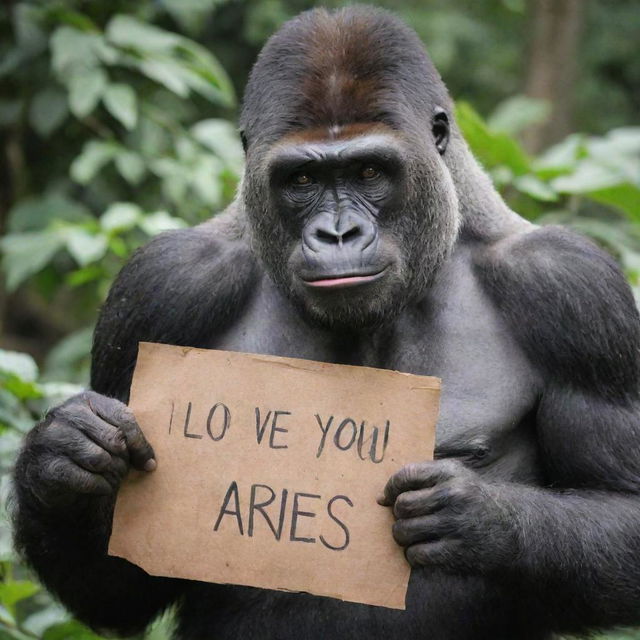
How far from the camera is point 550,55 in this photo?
9961 millimetres

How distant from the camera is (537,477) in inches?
151

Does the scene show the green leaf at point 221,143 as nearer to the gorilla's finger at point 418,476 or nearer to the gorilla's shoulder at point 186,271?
the gorilla's shoulder at point 186,271

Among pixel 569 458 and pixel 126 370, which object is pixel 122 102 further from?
pixel 569 458

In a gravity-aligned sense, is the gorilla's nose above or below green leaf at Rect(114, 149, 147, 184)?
above

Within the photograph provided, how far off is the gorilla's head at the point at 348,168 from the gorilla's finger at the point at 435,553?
654 mm

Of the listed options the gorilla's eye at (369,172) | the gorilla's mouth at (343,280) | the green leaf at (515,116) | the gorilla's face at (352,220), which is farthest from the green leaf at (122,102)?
the gorilla's mouth at (343,280)

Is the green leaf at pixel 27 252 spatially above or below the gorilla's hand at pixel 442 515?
below

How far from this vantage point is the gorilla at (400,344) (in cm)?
335

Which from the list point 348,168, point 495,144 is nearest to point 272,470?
point 348,168

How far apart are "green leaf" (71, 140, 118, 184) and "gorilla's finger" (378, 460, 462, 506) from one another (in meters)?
3.34

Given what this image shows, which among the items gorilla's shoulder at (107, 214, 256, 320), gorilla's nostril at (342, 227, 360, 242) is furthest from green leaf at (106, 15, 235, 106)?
gorilla's nostril at (342, 227, 360, 242)

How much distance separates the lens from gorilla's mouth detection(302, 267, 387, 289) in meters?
3.30

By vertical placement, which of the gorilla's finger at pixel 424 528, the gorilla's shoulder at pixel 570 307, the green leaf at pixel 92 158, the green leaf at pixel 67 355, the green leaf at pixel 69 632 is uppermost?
the gorilla's shoulder at pixel 570 307

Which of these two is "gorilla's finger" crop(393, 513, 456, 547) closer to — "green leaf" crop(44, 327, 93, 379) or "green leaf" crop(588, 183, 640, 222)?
"green leaf" crop(588, 183, 640, 222)
